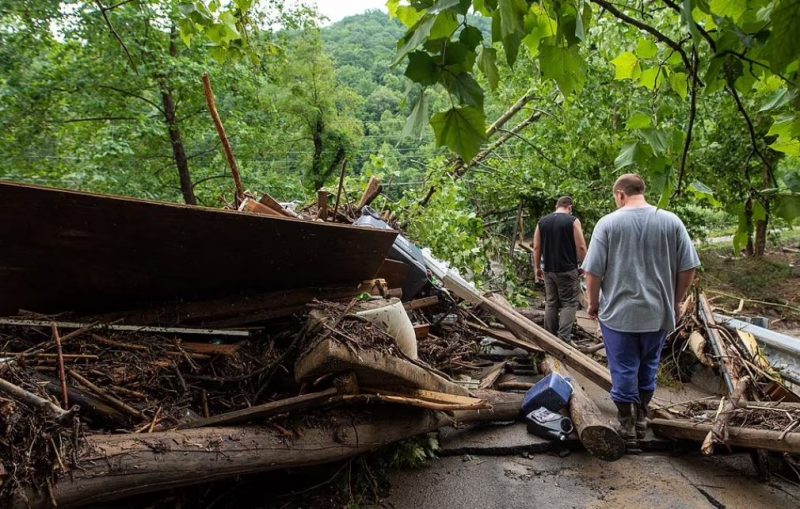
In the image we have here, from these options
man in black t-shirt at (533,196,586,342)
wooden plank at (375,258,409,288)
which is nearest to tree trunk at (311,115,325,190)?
man in black t-shirt at (533,196,586,342)

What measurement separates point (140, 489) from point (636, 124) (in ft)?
7.55

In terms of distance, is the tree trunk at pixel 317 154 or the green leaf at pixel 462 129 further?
the tree trunk at pixel 317 154

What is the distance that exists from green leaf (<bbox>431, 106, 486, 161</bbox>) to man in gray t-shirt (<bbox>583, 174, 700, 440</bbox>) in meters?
3.01

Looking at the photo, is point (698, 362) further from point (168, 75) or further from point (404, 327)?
point (168, 75)

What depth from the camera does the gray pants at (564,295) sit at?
552cm

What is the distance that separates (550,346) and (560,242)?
1.44m

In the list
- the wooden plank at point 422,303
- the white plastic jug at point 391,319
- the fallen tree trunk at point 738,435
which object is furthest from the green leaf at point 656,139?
the wooden plank at point 422,303

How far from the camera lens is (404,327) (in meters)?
3.05

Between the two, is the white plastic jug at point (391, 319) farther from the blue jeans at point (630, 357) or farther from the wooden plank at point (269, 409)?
the blue jeans at point (630, 357)

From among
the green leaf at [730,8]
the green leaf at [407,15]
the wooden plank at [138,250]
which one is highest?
the green leaf at [407,15]

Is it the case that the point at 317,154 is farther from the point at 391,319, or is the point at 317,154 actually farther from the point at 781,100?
the point at 781,100

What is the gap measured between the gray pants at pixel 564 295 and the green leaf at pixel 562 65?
479 centimetres

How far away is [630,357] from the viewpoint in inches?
135

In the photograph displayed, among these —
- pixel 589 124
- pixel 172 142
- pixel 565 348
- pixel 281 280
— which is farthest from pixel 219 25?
pixel 172 142
